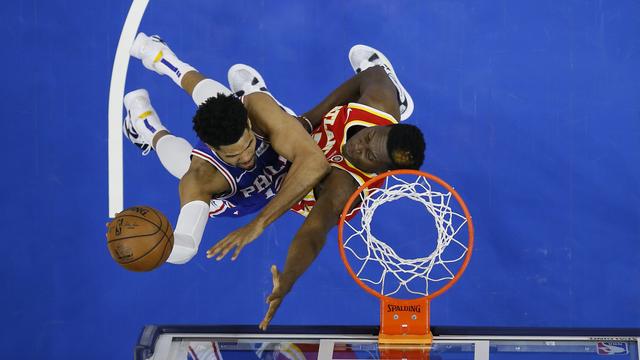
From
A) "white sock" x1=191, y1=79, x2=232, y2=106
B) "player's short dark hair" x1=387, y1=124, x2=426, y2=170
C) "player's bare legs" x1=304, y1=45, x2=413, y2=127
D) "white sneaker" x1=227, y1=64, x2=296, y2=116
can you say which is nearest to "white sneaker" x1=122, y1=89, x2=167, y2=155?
"white sock" x1=191, y1=79, x2=232, y2=106

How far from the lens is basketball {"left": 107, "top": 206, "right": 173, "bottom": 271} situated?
3.24 metres

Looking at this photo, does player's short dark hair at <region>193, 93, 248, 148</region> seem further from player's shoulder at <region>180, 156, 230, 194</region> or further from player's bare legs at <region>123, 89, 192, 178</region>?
player's bare legs at <region>123, 89, 192, 178</region>

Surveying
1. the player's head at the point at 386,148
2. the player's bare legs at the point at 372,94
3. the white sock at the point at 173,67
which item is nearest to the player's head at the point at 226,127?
the player's head at the point at 386,148

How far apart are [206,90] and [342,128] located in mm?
697

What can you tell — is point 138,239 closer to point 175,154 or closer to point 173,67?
point 175,154

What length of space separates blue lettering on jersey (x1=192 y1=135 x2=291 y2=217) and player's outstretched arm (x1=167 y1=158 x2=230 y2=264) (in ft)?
0.14

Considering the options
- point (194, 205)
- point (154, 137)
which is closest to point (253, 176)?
point (194, 205)

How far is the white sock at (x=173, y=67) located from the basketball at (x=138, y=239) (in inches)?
53.1

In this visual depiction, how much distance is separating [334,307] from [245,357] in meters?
1.70

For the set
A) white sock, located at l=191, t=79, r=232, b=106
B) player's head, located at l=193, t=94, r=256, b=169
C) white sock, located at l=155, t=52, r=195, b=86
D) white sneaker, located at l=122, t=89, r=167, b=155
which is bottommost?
player's head, located at l=193, t=94, r=256, b=169

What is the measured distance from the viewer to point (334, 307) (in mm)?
5422

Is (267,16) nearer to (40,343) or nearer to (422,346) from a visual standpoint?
(40,343)

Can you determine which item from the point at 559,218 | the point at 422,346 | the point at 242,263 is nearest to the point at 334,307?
the point at 242,263

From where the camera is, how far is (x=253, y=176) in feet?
13.4
